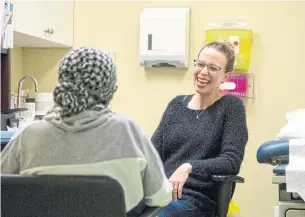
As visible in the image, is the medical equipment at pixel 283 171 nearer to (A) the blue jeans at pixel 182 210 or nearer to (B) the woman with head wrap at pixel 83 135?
(A) the blue jeans at pixel 182 210

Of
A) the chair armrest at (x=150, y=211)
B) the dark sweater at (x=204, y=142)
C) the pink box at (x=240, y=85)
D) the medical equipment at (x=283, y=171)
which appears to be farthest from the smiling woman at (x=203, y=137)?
the pink box at (x=240, y=85)

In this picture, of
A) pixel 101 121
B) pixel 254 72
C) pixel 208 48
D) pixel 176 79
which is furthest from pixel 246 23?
pixel 101 121

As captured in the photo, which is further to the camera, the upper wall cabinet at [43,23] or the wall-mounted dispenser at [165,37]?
the wall-mounted dispenser at [165,37]

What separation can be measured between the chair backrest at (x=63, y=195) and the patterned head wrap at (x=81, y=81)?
196mm

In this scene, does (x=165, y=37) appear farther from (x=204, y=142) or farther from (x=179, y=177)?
(x=179, y=177)


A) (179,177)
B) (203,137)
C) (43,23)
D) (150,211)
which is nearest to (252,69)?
(203,137)

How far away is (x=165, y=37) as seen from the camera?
11.2ft

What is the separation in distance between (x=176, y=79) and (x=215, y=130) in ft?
4.29

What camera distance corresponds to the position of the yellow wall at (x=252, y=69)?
3367 mm

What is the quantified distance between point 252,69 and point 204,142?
1296 mm

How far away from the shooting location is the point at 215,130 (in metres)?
2.26

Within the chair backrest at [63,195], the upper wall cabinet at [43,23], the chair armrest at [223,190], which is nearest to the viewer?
the chair backrest at [63,195]

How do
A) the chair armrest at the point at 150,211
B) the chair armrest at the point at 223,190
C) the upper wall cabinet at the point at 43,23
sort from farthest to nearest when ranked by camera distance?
1. the upper wall cabinet at the point at 43,23
2. the chair armrest at the point at 223,190
3. the chair armrest at the point at 150,211

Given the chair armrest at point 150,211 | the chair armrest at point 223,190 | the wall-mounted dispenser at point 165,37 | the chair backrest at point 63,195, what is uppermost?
the wall-mounted dispenser at point 165,37
